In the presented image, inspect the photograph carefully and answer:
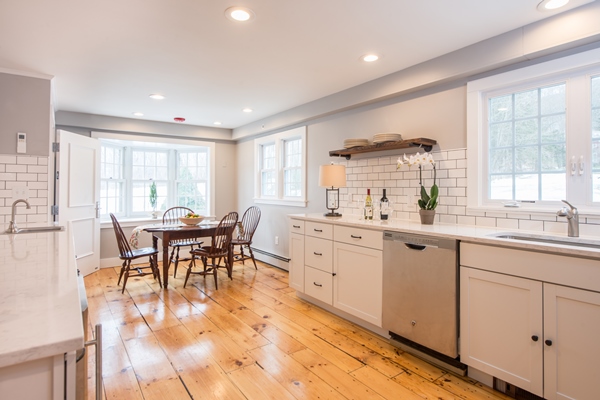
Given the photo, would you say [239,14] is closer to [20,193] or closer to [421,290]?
[421,290]

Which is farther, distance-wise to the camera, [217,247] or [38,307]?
[217,247]

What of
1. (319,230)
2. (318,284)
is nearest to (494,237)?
(319,230)

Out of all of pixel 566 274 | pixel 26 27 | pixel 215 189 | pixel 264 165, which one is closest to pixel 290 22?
pixel 26 27

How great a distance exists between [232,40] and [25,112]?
2297 mm

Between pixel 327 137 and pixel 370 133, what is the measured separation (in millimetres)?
728

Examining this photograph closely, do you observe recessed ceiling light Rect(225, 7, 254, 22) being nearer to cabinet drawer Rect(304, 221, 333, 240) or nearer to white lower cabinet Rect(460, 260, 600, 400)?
cabinet drawer Rect(304, 221, 333, 240)

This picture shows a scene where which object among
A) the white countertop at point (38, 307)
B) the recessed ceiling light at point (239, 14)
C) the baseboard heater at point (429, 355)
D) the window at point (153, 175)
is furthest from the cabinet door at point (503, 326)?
the window at point (153, 175)

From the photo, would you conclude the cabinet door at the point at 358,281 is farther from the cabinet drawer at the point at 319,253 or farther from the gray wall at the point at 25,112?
the gray wall at the point at 25,112

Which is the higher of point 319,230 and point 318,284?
point 319,230

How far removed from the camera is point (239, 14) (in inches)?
82.6

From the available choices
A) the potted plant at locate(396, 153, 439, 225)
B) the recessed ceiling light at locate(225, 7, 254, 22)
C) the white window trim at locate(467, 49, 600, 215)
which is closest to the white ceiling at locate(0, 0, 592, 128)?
the recessed ceiling light at locate(225, 7, 254, 22)

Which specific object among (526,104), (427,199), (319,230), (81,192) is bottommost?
(319,230)

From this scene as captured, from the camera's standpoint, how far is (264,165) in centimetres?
552

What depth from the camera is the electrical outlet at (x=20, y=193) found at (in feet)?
10.3
